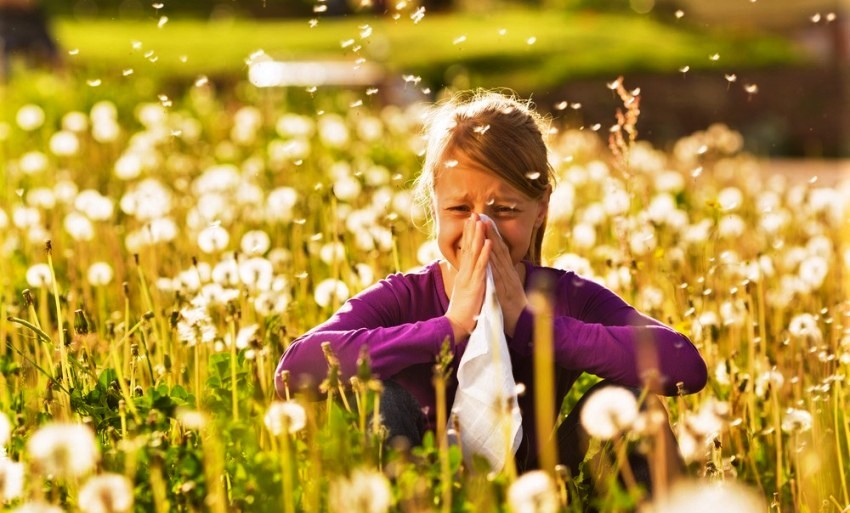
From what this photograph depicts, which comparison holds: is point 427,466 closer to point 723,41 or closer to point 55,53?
point 55,53

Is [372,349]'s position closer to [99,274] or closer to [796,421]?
A: [796,421]

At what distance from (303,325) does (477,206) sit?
0.88 meters

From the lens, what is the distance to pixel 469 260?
2318mm

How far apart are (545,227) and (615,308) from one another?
1.16 feet

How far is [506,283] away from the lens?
2.34 meters

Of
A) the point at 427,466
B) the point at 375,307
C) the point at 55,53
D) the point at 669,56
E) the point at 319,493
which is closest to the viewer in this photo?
the point at 319,493

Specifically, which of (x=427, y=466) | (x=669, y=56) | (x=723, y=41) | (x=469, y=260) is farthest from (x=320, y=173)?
(x=723, y=41)

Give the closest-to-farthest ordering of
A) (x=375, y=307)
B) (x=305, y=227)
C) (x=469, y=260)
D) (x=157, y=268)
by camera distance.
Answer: (x=469, y=260), (x=375, y=307), (x=157, y=268), (x=305, y=227)

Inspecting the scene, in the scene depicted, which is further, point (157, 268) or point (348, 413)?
point (157, 268)

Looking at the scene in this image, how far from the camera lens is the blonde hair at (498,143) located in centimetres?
248

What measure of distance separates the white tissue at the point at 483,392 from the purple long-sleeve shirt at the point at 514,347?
0.07 m

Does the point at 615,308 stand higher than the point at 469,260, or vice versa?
the point at 469,260

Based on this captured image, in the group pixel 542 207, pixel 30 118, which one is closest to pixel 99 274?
pixel 542 207

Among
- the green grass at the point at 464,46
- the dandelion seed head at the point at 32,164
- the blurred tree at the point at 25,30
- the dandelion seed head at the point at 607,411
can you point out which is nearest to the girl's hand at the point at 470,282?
the dandelion seed head at the point at 607,411
